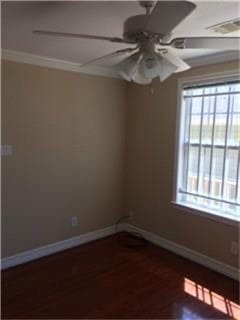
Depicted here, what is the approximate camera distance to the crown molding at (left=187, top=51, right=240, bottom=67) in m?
2.76

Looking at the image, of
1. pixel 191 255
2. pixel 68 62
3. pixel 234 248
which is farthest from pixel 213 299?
pixel 68 62

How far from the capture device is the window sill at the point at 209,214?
287cm

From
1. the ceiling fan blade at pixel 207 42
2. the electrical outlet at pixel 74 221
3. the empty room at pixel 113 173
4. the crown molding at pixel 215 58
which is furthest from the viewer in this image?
the electrical outlet at pixel 74 221

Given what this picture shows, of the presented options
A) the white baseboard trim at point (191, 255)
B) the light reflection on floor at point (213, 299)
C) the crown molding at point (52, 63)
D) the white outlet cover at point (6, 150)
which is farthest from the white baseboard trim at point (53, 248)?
the crown molding at point (52, 63)

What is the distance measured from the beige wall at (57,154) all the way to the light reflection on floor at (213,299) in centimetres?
158

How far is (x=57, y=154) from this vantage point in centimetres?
334

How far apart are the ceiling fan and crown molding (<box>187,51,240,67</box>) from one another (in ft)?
3.73

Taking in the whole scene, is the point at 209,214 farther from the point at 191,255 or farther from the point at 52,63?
the point at 52,63

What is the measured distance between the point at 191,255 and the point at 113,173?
4.96ft

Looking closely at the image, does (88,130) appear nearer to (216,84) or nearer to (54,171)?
(54,171)

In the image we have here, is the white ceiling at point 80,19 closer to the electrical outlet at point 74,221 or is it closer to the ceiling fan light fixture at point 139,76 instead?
the ceiling fan light fixture at point 139,76

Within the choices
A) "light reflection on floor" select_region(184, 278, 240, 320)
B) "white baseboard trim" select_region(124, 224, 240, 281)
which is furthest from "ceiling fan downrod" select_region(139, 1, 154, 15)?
"white baseboard trim" select_region(124, 224, 240, 281)

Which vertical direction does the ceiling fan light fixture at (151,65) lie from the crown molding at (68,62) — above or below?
below

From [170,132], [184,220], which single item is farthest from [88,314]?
[170,132]
